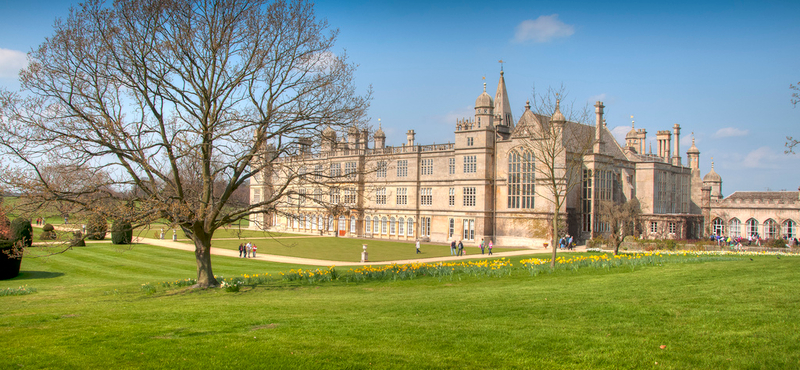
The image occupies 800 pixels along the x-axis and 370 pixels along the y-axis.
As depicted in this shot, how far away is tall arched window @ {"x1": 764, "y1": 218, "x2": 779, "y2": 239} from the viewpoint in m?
51.9

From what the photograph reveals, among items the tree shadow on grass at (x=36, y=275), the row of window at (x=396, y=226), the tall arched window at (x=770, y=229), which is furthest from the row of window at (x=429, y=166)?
the tall arched window at (x=770, y=229)

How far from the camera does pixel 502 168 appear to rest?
51000mm

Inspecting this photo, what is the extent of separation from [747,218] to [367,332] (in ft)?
184

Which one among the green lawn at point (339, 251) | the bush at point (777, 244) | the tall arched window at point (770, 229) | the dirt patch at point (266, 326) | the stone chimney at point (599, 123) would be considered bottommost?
the green lawn at point (339, 251)

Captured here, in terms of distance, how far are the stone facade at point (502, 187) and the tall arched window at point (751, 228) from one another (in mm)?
4159

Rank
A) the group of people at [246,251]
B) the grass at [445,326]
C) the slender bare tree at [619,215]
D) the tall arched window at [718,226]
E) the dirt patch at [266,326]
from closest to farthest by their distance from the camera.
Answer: the grass at [445,326] < the dirt patch at [266,326] < the group of people at [246,251] < the slender bare tree at [619,215] < the tall arched window at [718,226]

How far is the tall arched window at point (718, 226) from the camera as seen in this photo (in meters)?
56.2

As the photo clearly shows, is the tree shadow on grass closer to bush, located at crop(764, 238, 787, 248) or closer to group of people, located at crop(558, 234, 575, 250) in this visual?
group of people, located at crop(558, 234, 575, 250)

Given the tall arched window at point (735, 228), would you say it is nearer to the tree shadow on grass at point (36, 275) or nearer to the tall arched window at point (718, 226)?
the tall arched window at point (718, 226)

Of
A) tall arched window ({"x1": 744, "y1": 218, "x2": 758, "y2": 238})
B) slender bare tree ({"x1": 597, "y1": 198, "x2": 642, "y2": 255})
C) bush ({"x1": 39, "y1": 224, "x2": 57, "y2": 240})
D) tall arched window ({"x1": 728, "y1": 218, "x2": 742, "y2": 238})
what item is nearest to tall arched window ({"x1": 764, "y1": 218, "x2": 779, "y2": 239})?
tall arched window ({"x1": 744, "y1": 218, "x2": 758, "y2": 238})

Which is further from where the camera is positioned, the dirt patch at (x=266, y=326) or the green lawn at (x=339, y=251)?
the green lawn at (x=339, y=251)

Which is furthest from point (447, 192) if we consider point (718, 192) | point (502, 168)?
point (718, 192)

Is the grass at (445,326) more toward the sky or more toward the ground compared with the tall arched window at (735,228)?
more toward the ground

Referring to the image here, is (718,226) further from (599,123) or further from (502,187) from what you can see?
(502,187)
